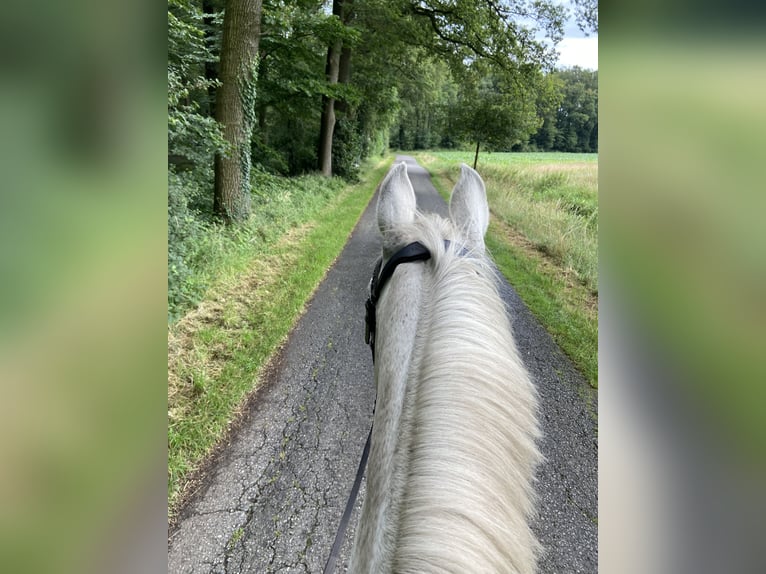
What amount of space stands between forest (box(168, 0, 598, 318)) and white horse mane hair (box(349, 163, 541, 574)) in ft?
1.70

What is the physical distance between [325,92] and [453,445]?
1114 cm

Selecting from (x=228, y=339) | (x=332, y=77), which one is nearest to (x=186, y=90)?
(x=228, y=339)

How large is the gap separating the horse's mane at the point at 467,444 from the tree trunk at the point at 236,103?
541 centimetres

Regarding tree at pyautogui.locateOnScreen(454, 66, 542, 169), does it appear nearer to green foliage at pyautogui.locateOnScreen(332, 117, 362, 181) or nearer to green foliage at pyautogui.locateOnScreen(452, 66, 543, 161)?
green foliage at pyautogui.locateOnScreen(452, 66, 543, 161)

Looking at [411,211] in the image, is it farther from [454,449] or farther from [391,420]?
[454,449]

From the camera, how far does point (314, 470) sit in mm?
2539

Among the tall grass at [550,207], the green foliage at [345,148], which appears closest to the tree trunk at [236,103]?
the tall grass at [550,207]

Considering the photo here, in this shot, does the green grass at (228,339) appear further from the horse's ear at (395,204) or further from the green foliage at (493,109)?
the green foliage at (493,109)

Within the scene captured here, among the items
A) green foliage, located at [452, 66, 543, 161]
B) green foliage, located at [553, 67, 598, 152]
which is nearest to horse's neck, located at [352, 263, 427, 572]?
green foliage, located at [553, 67, 598, 152]
